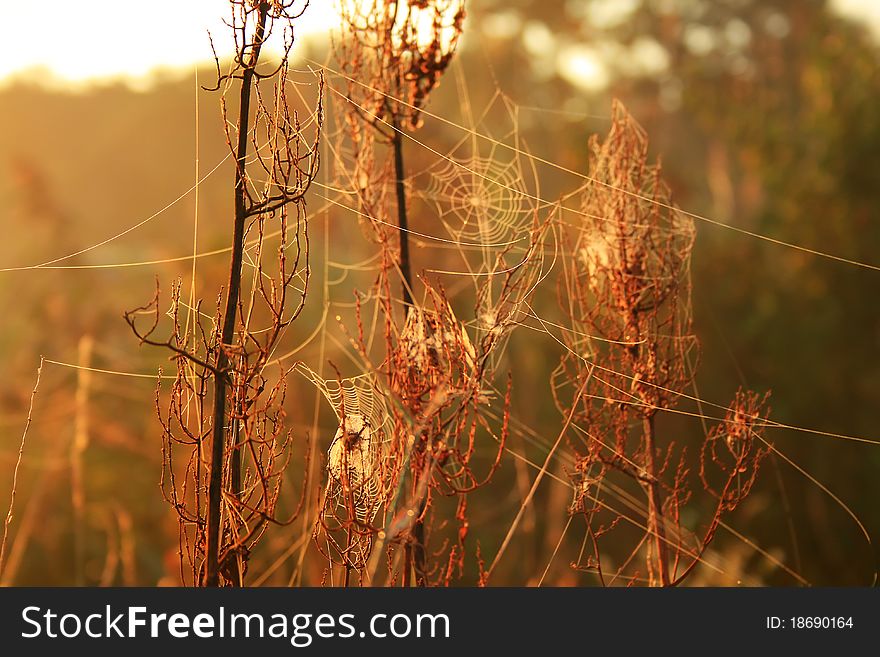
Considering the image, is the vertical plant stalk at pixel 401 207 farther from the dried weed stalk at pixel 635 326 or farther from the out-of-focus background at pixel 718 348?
the out-of-focus background at pixel 718 348

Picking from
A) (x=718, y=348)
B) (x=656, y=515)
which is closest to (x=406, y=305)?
(x=656, y=515)

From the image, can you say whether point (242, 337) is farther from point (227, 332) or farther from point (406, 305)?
point (406, 305)

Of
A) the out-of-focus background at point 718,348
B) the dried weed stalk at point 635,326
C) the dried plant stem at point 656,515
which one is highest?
the out-of-focus background at point 718,348

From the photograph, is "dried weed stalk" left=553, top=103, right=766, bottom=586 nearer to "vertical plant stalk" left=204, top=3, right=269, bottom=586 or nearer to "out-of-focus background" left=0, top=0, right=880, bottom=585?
"vertical plant stalk" left=204, top=3, right=269, bottom=586

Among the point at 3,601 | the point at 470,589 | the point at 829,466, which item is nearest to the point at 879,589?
the point at 470,589

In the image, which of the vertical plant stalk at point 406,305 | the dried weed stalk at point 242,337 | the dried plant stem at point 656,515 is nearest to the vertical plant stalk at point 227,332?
the dried weed stalk at point 242,337

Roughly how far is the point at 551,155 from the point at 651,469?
19877mm

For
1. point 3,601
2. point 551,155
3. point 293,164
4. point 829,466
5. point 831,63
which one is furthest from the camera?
point 551,155

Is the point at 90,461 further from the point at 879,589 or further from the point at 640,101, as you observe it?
the point at 640,101

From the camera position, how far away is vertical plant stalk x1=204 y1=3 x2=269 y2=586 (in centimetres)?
223

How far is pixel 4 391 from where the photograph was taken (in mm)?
14227

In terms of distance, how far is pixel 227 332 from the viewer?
2238mm

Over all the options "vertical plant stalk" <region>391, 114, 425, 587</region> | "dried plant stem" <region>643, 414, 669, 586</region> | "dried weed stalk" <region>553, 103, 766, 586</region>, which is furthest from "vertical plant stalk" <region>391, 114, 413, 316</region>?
"dried plant stem" <region>643, 414, 669, 586</region>

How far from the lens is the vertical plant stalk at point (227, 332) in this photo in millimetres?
2227
